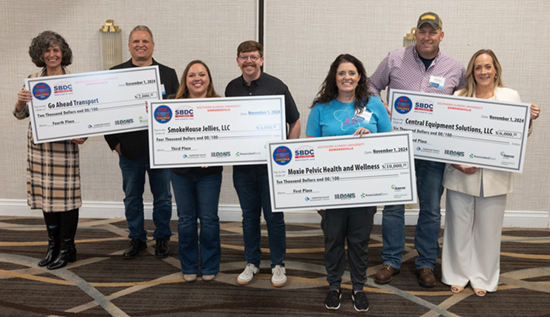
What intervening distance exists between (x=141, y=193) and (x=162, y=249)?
1.57 feet

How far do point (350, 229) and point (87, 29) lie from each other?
3.21m

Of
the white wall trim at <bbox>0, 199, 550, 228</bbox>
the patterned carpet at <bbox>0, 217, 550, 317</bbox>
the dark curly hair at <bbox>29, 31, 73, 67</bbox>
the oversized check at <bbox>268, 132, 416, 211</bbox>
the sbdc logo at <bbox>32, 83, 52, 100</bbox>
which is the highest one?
the dark curly hair at <bbox>29, 31, 73, 67</bbox>

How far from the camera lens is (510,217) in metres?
4.11

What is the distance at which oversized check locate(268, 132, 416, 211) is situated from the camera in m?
2.32

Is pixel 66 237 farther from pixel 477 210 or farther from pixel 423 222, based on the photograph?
pixel 477 210

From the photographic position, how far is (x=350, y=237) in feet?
8.03

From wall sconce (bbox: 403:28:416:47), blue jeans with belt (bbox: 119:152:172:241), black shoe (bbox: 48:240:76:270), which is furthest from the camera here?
wall sconce (bbox: 403:28:416:47)

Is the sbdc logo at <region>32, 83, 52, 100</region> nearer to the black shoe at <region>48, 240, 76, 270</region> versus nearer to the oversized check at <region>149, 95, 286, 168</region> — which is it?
the oversized check at <region>149, 95, 286, 168</region>

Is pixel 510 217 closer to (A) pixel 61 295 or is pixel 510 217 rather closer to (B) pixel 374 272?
(B) pixel 374 272

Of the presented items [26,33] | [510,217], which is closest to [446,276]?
[510,217]

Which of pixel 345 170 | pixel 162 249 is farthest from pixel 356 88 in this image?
pixel 162 249

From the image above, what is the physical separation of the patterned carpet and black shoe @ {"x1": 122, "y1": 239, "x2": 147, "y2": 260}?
4 centimetres

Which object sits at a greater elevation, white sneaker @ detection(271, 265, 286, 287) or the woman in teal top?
the woman in teal top

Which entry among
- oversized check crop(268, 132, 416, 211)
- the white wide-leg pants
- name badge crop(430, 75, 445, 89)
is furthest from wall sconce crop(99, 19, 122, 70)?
the white wide-leg pants
